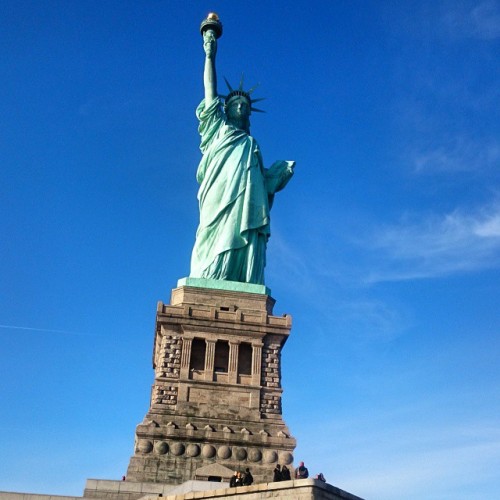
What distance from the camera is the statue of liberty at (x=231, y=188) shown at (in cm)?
3453

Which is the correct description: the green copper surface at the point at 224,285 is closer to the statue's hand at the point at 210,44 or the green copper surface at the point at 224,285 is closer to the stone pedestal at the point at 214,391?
the stone pedestal at the point at 214,391

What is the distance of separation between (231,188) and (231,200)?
664 mm

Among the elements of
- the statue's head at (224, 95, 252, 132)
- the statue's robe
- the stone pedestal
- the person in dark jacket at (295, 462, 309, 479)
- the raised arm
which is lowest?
the person in dark jacket at (295, 462, 309, 479)

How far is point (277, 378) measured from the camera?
31.2 m

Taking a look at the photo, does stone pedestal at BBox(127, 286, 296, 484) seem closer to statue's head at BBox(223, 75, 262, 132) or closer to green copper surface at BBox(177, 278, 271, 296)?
green copper surface at BBox(177, 278, 271, 296)

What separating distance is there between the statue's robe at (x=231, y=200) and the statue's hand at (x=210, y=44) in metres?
3.06

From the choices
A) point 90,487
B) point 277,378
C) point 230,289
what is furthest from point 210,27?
point 90,487

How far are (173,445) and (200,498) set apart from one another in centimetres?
981

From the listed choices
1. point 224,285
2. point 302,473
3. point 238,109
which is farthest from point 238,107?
point 302,473

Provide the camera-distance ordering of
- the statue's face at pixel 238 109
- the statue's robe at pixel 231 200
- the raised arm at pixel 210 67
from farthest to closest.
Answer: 1. the statue's face at pixel 238 109
2. the raised arm at pixel 210 67
3. the statue's robe at pixel 231 200

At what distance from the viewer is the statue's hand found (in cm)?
3953

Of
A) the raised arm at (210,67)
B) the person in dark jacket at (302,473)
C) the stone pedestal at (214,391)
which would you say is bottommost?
the person in dark jacket at (302,473)

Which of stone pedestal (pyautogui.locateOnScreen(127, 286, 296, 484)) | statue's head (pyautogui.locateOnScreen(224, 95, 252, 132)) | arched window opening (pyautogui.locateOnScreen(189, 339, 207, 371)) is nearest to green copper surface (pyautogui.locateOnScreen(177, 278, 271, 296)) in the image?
stone pedestal (pyautogui.locateOnScreen(127, 286, 296, 484))

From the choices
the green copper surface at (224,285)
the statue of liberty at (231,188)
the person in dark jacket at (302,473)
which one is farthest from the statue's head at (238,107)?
the person in dark jacket at (302,473)
